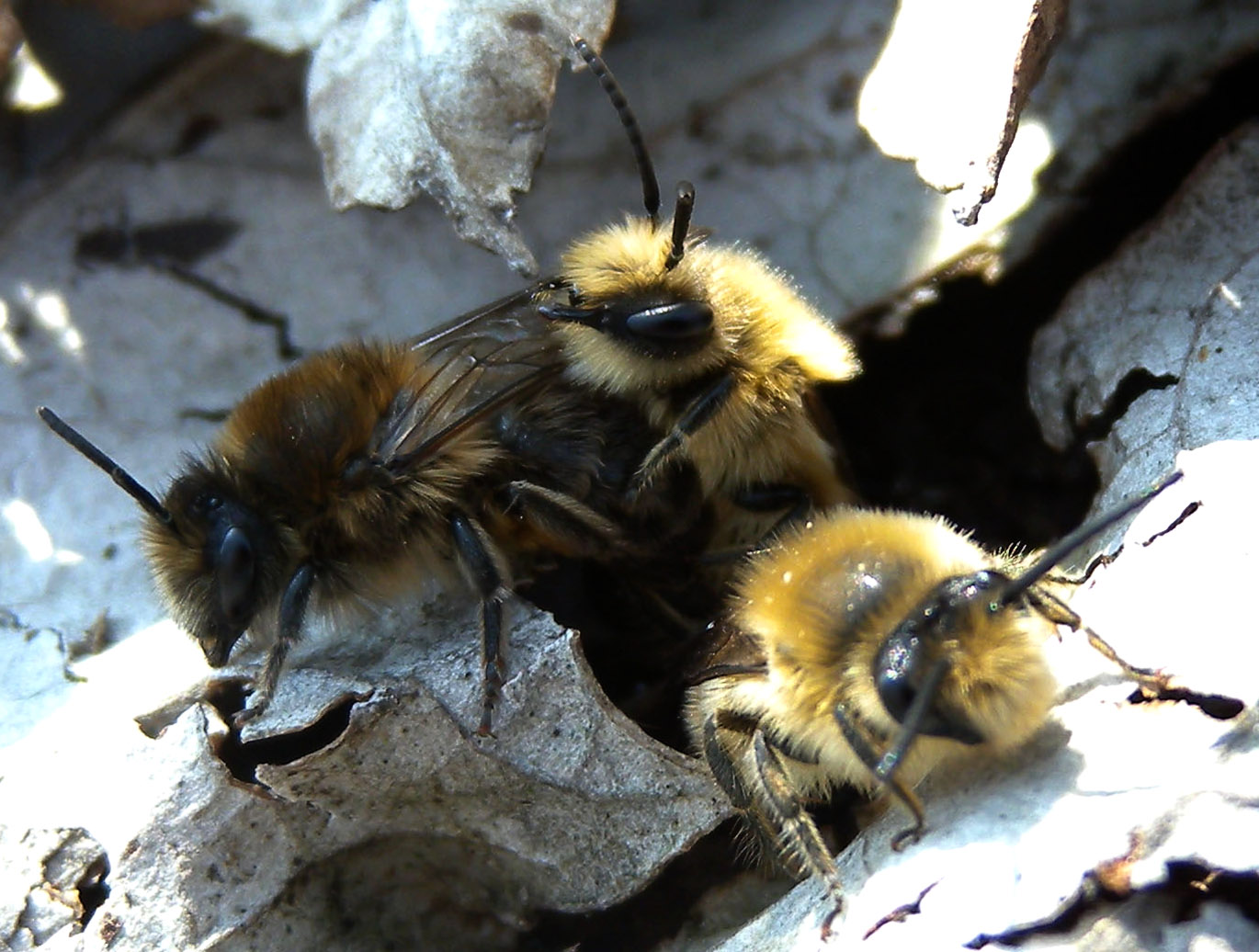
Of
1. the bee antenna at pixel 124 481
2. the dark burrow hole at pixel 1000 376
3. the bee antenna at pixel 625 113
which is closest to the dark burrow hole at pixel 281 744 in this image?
the bee antenna at pixel 124 481

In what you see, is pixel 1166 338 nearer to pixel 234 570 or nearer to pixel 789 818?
pixel 789 818

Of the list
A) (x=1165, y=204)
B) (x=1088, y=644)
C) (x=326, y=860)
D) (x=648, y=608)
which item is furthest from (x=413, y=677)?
(x=1165, y=204)

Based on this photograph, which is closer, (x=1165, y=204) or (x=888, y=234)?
(x=1165, y=204)

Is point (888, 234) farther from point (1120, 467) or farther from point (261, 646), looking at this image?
point (261, 646)

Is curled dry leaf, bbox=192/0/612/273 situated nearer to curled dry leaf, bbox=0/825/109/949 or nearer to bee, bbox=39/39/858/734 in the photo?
bee, bbox=39/39/858/734

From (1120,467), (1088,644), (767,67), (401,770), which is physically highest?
(767,67)
